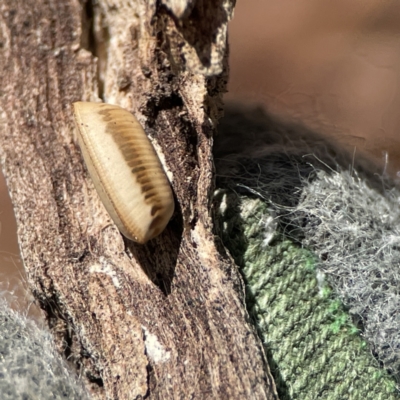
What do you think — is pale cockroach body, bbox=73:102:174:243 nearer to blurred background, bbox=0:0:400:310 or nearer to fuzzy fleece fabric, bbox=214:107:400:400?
fuzzy fleece fabric, bbox=214:107:400:400

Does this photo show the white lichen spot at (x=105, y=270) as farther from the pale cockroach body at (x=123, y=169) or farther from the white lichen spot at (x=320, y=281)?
the white lichen spot at (x=320, y=281)

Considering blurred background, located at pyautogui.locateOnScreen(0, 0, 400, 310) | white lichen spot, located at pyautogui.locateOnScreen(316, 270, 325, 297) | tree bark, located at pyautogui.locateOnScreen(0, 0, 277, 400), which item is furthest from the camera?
blurred background, located at pyautogui.locateOnScreen(0, 0, 400, 310)

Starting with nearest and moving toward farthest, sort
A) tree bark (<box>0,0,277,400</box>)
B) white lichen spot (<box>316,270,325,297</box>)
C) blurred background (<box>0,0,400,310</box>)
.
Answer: tree bark (<box>0,0,277,400</box>) < white lichen spot (<box>316,270,325,297</box>) < blurred background (<box>0,0,400,310</box>)

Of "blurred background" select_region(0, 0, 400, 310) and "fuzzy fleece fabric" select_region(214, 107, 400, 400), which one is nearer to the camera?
"fuzzy fleece fabric" select_region(214, 107, 400, 400)

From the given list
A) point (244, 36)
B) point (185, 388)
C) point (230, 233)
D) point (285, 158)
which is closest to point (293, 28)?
point (244, 36)

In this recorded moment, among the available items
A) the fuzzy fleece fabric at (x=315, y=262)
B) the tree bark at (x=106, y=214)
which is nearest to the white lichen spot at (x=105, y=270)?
the tree bark at (x=106, y=214)

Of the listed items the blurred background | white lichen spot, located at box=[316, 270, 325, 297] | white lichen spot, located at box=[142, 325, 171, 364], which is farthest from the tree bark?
the blurred background
